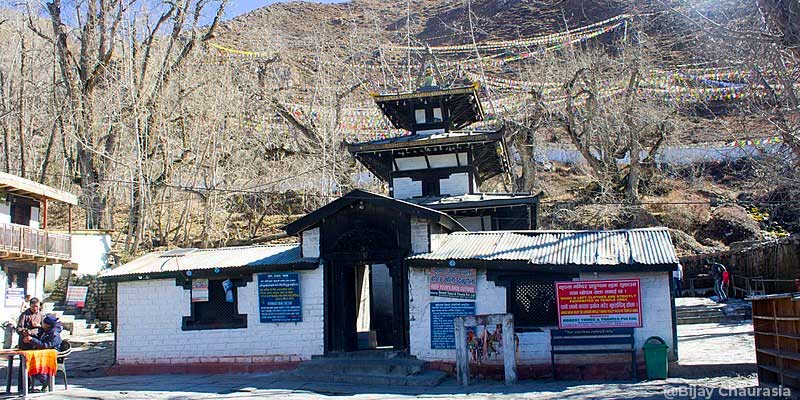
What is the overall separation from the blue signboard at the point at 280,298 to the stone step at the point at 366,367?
48.4 inches

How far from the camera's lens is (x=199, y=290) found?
59.2ft

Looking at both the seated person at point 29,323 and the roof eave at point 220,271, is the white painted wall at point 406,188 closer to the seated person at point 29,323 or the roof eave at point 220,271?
the roof eave at point 220,271

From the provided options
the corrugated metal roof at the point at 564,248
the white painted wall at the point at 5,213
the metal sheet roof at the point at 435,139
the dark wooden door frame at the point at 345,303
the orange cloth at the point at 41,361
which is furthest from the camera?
the white painted wall at the point at 5,213

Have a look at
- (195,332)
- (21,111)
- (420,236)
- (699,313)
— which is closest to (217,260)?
(195,332)

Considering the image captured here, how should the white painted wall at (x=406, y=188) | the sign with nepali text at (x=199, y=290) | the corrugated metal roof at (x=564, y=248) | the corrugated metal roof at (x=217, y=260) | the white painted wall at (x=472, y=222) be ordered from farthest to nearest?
the white painted wall at (x=406, y=188)
the white painted wall at (x=472, y=222)
the sign with nepali text at (x=199, y=290)
the corrugated metal roof at (x=217, y=260)
the corrugated metal roof at (x=564, y=248)

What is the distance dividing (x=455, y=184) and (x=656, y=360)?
10.8 metres

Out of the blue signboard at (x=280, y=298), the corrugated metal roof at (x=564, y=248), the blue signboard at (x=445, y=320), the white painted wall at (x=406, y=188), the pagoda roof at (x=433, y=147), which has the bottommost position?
Result: the blue signboard at (x=445, y=320)

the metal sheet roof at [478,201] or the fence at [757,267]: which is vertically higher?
the metal sheet roof at [478,201]

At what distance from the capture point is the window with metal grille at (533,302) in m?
16.2

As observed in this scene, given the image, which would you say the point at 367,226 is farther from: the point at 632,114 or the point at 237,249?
the point at 632,114

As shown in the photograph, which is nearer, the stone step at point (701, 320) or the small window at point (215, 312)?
the small window at point (215, 312)

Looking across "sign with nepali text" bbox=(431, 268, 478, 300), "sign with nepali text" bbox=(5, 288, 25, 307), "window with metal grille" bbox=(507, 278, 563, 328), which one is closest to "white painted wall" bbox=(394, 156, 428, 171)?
"sign with nepali text" bbox=(431, 268, 478, 300)

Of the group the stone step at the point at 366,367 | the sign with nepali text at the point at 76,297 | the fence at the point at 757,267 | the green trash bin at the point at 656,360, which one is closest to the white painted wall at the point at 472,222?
the stone step at the point at 366,367

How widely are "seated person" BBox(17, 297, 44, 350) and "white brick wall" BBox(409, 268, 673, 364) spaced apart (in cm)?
772
